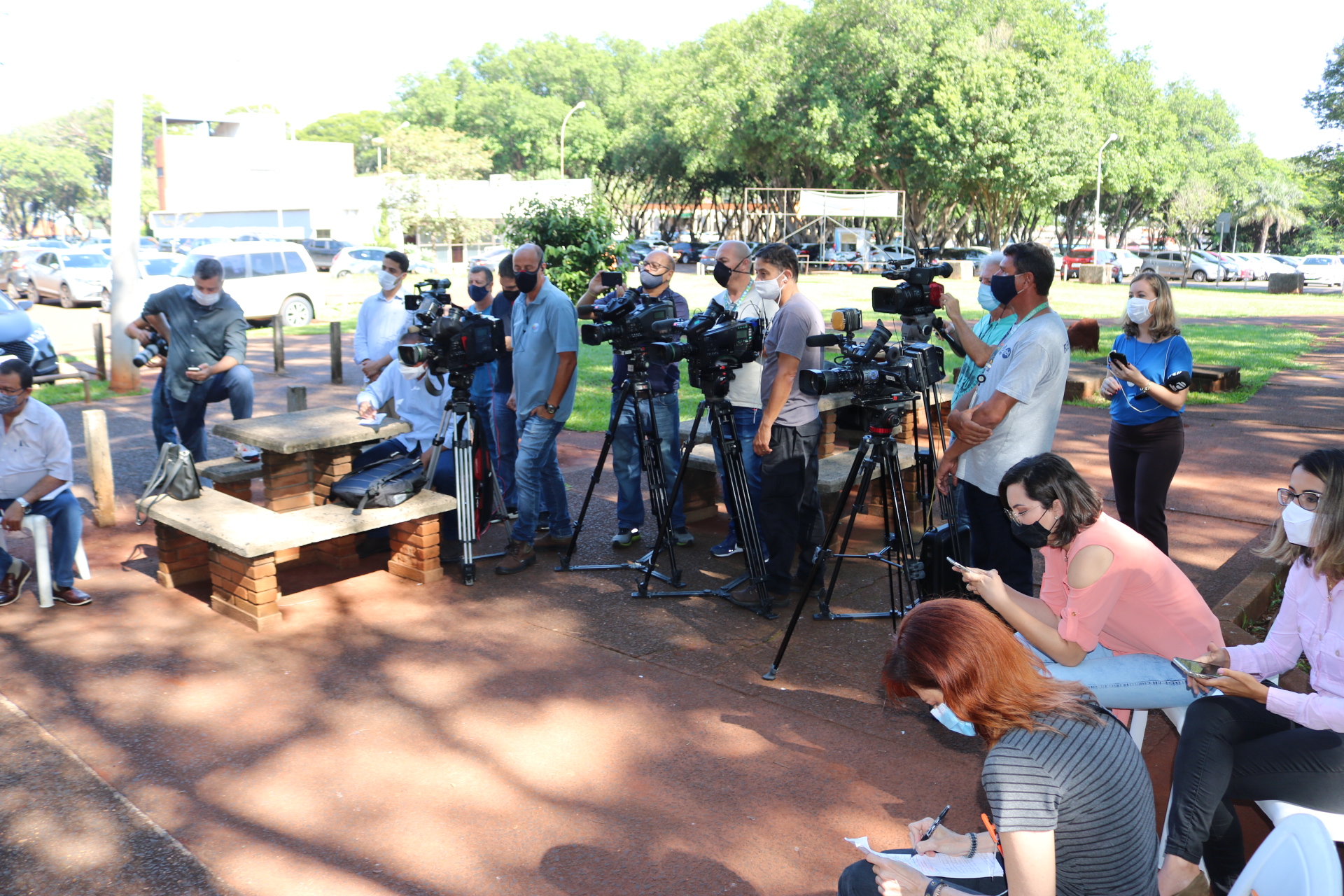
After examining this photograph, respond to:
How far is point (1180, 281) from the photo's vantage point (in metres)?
42.7

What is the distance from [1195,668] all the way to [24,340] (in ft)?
41.8

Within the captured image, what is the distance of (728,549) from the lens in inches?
263

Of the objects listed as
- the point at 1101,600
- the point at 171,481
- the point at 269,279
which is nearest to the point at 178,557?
the point at 171,481

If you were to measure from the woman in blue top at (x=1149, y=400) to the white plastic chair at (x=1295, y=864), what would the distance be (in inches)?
140

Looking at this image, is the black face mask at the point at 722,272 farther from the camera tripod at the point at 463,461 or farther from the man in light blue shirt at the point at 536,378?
the camera tripod at the point at 463,461

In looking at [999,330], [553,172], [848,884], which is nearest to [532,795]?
[848,884]

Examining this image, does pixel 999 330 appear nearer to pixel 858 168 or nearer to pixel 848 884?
pixel 848 884

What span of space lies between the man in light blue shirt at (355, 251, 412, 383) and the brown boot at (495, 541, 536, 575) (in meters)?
2.12

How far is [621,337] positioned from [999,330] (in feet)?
6.81

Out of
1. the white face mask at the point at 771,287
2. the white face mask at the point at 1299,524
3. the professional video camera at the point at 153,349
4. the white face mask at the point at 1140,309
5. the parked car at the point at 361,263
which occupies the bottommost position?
the white face mask at the point at 1299,524

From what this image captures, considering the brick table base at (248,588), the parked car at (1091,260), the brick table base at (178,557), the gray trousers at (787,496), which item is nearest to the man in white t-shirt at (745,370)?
the gray trousers at (787,496)

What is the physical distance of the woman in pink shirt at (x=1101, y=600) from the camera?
11.1 feet

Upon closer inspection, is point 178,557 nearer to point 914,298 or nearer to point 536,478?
point 536,478

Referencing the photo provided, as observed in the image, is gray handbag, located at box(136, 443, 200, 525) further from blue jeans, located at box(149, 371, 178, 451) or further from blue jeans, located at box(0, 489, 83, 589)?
blue jeans, located at box(149, 371, 178, 451)
